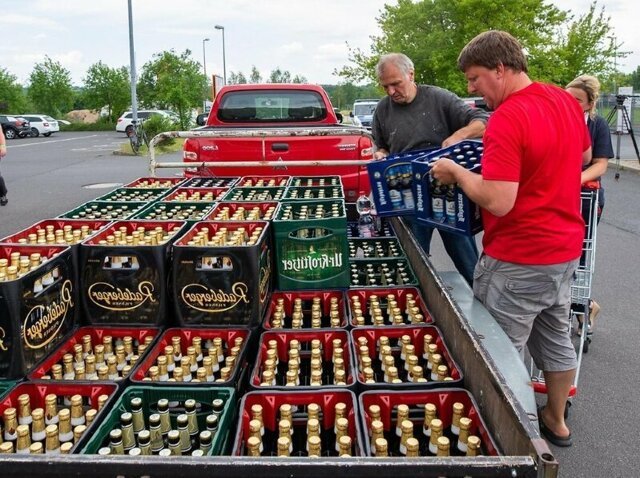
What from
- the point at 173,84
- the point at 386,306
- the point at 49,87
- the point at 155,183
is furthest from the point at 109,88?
the point at 386,306

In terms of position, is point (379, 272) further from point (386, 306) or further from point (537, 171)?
point (537, 171)

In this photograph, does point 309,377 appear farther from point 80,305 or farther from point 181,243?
point 80,305

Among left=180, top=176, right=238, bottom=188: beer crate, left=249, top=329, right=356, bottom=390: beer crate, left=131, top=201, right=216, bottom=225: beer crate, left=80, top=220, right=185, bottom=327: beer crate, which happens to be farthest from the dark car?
left=249, top=329, right=356, bottom=390: beer crate

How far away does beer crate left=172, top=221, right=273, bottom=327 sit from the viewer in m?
2.95

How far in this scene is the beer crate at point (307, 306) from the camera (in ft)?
10.9

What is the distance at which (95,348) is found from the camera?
9.46ft

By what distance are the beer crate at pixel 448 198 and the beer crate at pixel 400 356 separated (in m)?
0.71

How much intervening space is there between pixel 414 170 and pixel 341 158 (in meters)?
3.36

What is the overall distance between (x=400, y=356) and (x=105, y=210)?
8.36 ft

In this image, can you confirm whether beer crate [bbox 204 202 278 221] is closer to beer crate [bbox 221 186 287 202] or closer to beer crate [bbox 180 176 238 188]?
beer crate [bbox 221 186 287 202]

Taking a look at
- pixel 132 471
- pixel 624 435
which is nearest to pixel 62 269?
pixel 132 471

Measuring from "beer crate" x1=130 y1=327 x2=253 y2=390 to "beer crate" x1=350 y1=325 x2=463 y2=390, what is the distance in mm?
507

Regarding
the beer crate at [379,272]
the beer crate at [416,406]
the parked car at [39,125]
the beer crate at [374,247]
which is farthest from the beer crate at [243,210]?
the parked car at [39,125]

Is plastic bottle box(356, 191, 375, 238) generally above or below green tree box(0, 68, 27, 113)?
below
